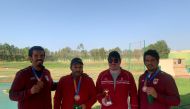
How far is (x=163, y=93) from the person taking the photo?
4152 millimetres

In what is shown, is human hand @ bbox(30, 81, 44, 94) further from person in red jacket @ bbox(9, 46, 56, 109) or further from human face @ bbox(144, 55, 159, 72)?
human face @ bbox(144, 55, 159, 72)

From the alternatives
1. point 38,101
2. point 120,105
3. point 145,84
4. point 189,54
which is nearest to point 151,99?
point 145,84

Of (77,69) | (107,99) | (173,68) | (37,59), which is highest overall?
(37,59)

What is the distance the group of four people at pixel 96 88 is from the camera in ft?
13.4

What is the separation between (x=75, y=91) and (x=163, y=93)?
133cm

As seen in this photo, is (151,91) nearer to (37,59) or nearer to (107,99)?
(107,99)

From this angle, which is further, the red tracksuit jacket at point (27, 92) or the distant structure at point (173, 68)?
the distant structure at point (173, 68)

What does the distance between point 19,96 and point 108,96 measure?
53.2 inches

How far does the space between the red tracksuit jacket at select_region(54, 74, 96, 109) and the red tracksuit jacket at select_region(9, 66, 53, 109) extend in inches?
11.3

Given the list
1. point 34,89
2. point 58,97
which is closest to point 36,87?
point 34,89

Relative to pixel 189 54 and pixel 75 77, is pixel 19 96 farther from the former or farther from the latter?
pixel 189 54

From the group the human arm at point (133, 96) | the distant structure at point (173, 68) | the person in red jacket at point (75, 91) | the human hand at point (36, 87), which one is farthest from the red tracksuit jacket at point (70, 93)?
the distant structure at point (173, 68)

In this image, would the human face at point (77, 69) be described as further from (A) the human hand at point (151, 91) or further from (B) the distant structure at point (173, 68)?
(B) the distant structure at point (173, 68)

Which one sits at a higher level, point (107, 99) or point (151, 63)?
point (151, 63)
